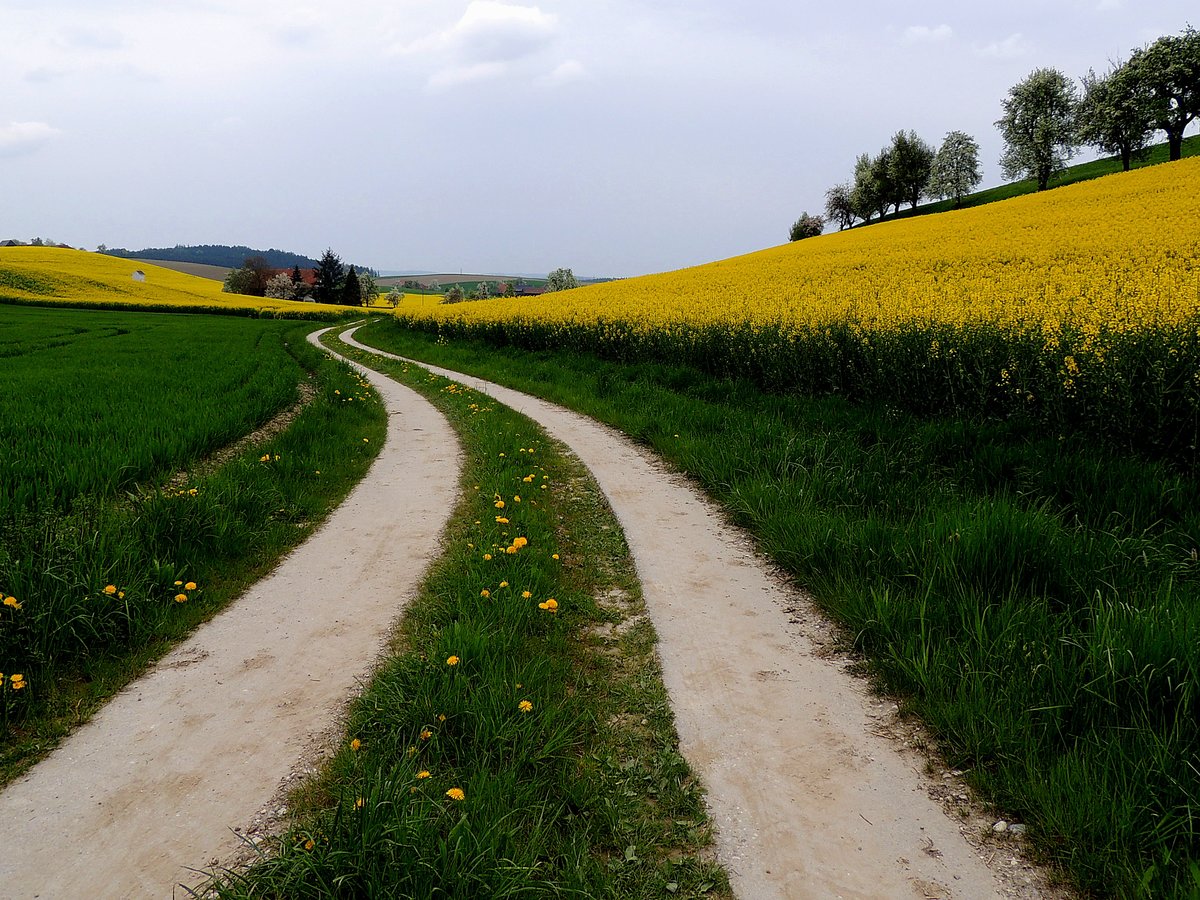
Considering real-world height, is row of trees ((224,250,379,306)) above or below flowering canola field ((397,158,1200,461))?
above

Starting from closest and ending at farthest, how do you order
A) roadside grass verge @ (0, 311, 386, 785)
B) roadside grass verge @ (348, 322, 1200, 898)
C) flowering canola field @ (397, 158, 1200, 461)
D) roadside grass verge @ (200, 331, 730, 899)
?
roadside grass verge @ (200, 331, 730, 899) → roadside grass verge @ (348, 322, 1200, 898) → roadside grass verge @ (0, 311, 386, 785) → flowering canola field @ (397, 158, 1200, 461)

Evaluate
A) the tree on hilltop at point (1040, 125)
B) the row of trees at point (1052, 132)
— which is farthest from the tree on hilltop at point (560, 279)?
the tree on hilltop at point (1040, 125)

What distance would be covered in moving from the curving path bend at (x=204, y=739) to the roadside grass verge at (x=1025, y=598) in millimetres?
2954

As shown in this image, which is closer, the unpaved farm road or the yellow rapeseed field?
the unpaved farm road

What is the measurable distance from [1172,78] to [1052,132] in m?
10.7

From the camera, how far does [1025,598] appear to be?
3.76 metres

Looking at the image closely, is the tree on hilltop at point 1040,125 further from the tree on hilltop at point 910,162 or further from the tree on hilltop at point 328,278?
the tree on hilltop at point 328,278

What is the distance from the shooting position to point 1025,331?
7.22 m

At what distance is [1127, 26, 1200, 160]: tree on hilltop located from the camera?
37.1 metres

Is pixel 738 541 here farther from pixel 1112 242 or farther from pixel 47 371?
pixel 1112 242

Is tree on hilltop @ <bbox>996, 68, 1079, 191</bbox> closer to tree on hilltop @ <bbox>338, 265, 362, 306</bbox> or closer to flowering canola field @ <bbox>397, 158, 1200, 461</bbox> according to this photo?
flowering canola field @ <bbox>397, 158, 1200, 461</bbox>

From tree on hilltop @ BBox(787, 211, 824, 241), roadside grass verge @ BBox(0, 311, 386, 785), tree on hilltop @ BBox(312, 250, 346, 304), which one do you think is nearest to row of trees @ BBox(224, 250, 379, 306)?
tree on hilltop @ BBox(312, 250, 346, 304)

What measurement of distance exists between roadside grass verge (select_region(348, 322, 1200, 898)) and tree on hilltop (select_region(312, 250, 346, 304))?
10065 centimetres

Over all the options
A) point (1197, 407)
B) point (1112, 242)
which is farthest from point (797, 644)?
point (1112, 242)
